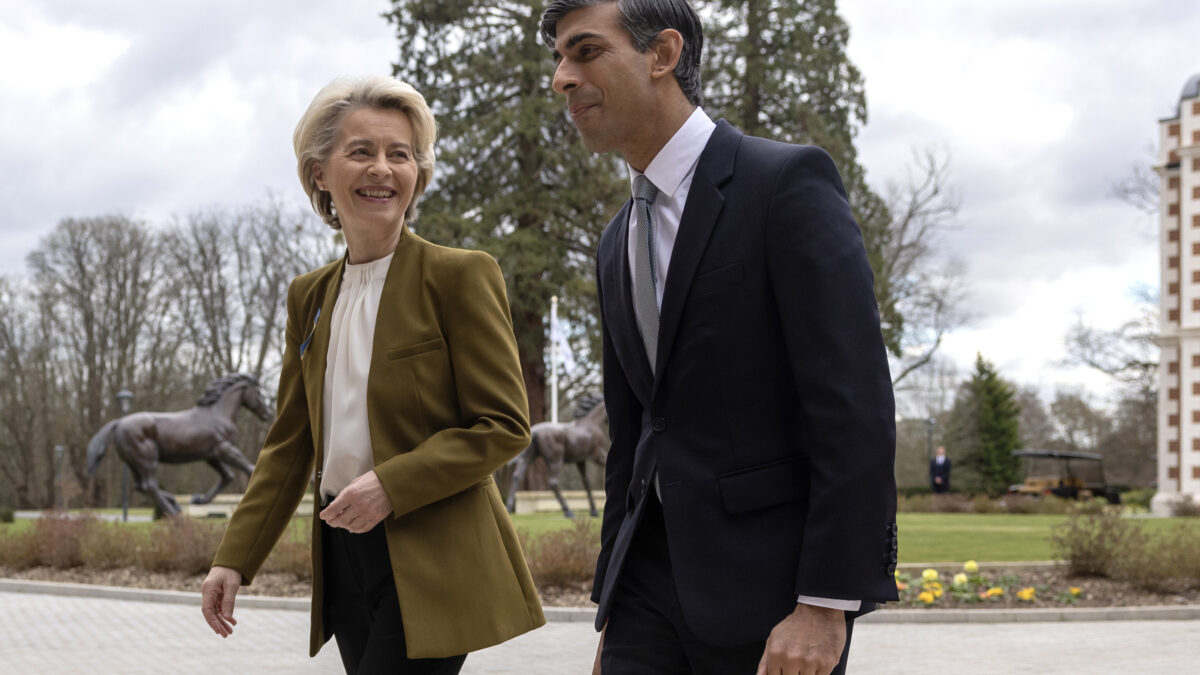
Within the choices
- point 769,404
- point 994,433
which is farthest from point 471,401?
point 994,433

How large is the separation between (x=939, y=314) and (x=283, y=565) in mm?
36501

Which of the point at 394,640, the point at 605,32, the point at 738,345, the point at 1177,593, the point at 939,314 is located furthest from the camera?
the point at 939,314

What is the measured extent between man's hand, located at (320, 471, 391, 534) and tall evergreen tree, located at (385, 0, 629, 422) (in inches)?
1132

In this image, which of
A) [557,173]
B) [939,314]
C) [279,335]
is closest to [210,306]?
[279,335]

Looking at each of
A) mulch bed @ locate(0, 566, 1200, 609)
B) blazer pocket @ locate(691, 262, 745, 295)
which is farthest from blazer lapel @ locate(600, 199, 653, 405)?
mulch bed @ locate(0, 566, 1200, 609)

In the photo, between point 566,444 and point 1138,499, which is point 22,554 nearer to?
point 566,444

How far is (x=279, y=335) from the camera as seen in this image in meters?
49.0

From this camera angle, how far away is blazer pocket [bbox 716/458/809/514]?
7.77 feet

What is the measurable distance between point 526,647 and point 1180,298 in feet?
105

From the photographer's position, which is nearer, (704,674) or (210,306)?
(704,674)

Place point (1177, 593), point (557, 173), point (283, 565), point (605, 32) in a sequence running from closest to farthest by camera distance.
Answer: point (605, 32) → point (1177, 593) → point (283, 565) → point (557, 173)

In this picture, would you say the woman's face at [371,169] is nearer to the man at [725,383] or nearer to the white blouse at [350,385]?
the white blouse at [350,385]

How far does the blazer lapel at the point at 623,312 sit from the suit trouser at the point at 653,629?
A: 0.25m

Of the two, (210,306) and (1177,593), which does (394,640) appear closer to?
(1177,593)
